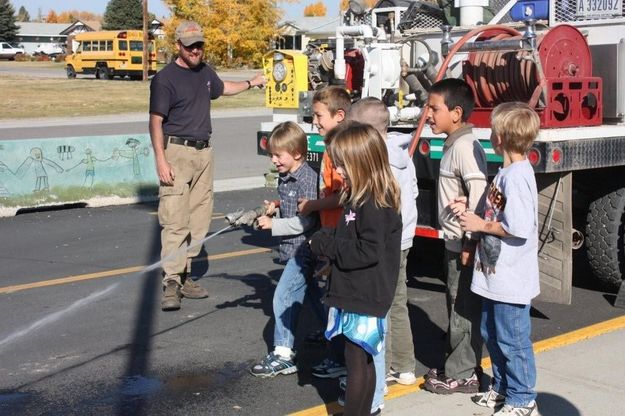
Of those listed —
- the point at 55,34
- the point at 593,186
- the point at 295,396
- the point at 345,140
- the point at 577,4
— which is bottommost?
the point at 295,396

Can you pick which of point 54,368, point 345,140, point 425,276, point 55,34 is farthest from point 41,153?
point 55,34

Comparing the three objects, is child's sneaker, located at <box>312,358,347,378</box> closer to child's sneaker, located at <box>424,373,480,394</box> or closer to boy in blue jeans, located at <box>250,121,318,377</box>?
boy in blue jeans, located at <box>250,121,318,377</box>

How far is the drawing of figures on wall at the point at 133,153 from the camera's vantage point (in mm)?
13152

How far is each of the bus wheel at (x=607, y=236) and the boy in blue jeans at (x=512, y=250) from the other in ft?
8.58

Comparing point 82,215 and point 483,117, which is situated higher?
point 483,117

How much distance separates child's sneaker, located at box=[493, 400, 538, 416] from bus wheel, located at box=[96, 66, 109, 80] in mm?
53299

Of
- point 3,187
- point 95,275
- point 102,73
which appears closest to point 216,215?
point 3,187

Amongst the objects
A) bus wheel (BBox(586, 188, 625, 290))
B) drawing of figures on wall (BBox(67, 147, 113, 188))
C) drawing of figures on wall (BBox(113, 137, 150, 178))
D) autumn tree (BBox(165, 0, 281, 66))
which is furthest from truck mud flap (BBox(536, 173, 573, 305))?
autumn tree (BBox(165, 0, 281, 66))

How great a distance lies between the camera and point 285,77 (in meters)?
8.20

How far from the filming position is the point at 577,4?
24.5ft

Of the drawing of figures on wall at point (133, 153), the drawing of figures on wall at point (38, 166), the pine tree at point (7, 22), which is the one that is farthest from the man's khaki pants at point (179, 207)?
the pine tree at point (7, 22)

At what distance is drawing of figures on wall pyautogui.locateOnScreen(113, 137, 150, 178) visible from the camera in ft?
43.1

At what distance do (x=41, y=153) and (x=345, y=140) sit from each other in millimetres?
8696

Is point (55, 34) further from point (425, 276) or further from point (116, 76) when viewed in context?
point (425, 276)
